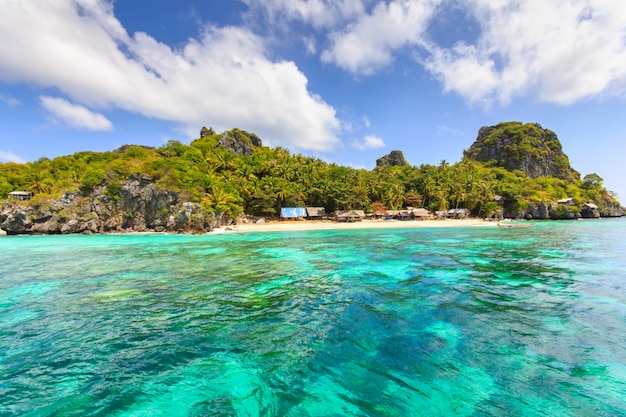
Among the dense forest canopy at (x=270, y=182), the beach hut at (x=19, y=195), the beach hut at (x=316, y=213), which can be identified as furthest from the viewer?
the beach hut at (x=316, y=213)

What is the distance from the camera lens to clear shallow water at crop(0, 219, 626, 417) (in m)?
4.87

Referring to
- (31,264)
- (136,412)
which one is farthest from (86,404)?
(31,264)

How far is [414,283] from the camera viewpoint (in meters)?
12.5

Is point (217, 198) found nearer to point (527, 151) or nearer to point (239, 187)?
point (239, 187)

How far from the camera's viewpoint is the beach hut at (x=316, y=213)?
57472 mm

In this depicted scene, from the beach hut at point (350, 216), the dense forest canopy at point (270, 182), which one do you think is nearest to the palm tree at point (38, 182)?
the dense forest canopy at point (270, 182)

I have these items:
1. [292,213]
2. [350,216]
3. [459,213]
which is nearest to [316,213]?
[292,213]

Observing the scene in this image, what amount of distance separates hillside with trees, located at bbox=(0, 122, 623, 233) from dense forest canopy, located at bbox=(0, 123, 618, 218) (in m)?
0.24

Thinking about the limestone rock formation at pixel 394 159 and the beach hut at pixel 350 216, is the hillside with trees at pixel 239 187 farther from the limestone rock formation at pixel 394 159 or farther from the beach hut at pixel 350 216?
the limestone rock formation at pixel 394 159

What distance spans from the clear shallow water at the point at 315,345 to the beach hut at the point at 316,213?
4354cm

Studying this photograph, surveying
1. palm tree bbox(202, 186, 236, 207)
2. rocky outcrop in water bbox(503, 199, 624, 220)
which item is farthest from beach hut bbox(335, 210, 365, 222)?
rocky outcrop in water bbox(503, 199, 624, 220)

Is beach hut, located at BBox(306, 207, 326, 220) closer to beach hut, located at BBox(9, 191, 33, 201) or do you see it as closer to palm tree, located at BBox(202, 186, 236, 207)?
palm tree, located at BBox(202, 186, 236, 207)

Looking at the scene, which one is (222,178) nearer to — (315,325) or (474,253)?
(474,253)

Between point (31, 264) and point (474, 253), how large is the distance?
29.6 m
